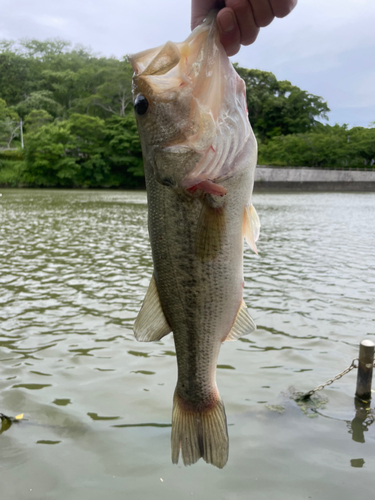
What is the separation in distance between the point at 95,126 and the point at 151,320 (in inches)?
2285

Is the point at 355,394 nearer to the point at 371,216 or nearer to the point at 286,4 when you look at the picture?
the point at 286,4

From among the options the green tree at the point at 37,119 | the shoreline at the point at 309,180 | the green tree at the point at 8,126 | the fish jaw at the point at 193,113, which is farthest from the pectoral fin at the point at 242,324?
the green tree at the point at 8,126

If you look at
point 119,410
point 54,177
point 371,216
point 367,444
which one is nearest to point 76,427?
point 119,410

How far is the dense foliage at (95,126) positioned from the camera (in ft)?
181

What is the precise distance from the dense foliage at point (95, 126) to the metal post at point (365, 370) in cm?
5307

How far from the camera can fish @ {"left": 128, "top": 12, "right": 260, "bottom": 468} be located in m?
2.02

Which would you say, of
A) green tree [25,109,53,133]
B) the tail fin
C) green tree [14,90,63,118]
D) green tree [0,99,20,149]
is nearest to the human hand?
the tail fin

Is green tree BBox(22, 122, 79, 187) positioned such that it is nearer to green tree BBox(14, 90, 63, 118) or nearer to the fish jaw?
green tree BBox(14, 90, 63, 118)

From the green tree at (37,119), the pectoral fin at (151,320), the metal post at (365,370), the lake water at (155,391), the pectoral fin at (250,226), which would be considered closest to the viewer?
the pectoral fin at (250,226)

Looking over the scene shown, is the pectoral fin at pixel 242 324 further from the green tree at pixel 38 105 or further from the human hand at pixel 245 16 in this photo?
the green tree at pixel 38 105

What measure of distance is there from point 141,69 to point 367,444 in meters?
3.98

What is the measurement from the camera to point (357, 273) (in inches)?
431

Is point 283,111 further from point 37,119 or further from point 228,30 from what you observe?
point 228,30

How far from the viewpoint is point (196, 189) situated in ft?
6.56
